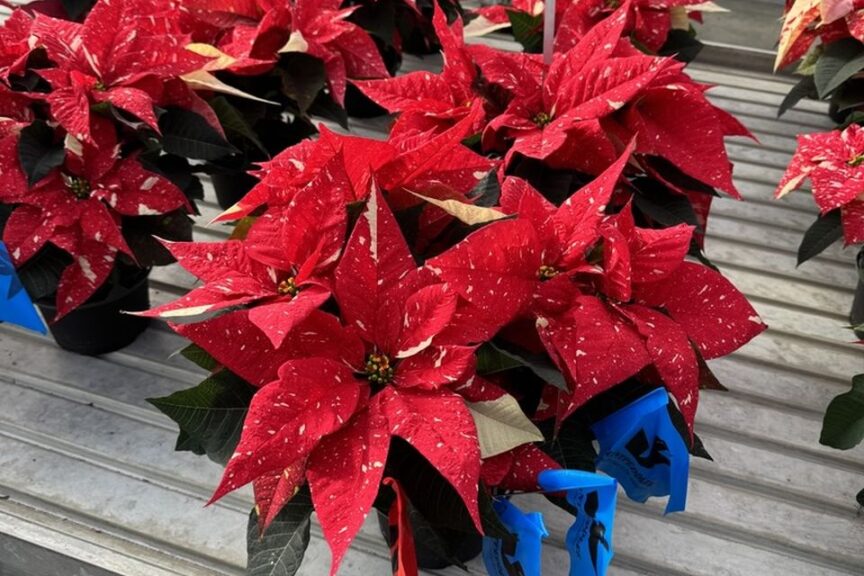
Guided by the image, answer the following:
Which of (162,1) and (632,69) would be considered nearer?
(632,69)

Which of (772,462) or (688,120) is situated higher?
(688,120)

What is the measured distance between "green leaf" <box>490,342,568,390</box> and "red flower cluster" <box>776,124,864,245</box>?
1.89ft

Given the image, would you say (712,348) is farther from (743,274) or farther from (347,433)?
(743,274)

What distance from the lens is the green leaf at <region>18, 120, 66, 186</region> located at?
94 centimetres

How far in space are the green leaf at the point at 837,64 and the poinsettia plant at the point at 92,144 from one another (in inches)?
37.9

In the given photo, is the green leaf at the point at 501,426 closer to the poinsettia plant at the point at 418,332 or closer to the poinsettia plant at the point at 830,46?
the poinsettia plant at the point at 418,332

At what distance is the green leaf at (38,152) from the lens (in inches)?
37.2

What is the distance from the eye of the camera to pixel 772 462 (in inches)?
41.1

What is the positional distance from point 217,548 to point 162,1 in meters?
0.80

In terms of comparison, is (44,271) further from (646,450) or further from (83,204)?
(646,450)

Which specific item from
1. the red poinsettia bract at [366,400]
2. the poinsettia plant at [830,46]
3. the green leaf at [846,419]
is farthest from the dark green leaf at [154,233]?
the poinsettia plant at [830,46]

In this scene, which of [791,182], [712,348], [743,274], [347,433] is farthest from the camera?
[743,274]

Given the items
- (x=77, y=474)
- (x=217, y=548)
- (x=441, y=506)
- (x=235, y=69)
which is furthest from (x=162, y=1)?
(x=441, y=506)

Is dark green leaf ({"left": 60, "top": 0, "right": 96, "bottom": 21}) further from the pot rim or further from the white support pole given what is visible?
the white support pole
